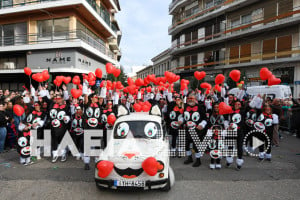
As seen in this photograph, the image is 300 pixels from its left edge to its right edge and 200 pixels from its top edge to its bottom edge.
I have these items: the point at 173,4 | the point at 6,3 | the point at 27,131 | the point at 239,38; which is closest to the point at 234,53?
the point at 239,38

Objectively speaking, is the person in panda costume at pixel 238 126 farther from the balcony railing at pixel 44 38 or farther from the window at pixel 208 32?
the window at pixel 208 32

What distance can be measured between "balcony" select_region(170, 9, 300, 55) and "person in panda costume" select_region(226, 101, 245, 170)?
1658cm

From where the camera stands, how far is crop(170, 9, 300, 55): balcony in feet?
55.5

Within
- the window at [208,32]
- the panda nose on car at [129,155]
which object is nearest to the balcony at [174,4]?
the window at [208,32]

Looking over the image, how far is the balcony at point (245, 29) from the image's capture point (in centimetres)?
1690

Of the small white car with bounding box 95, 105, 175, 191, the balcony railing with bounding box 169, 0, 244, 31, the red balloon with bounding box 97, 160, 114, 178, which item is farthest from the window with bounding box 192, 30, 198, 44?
the red balloon with bounding box 97, 160, 114, 178

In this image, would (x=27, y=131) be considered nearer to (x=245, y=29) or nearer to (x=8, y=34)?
(x=8, y=34)

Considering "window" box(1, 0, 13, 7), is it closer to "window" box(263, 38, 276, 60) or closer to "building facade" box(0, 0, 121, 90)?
"building facade" box(0, 0, 121, 90)

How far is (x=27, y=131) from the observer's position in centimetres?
515

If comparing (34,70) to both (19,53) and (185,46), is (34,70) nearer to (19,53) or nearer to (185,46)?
(19,53)

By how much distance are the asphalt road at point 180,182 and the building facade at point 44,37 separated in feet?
42.0

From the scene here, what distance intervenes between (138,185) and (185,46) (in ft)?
90.2

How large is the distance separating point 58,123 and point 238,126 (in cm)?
480

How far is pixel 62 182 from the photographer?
4105 mm
